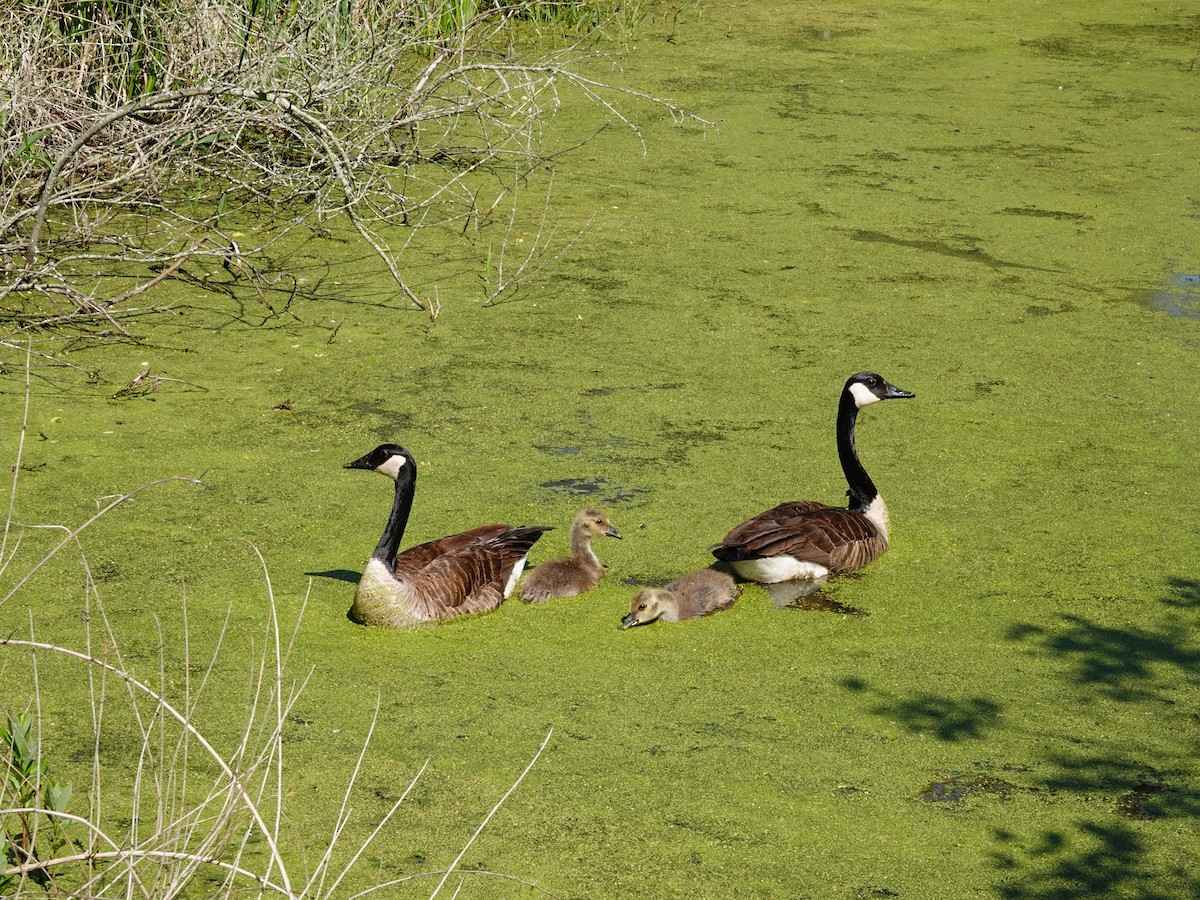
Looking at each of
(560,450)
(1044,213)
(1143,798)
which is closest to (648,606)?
(560,450)

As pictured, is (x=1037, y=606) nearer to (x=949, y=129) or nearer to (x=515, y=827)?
(x=515, y=827)

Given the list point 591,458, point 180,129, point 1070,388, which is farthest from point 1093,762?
point 180,129

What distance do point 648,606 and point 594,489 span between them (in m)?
1.03

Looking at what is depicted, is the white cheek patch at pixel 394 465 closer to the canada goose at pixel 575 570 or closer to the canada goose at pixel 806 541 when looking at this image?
the canada goose at pixel 575 570

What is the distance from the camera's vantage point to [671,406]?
6148mm

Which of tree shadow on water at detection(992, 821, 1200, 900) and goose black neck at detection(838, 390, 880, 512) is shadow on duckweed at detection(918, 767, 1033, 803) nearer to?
tree shadow on water at detection(992, 821, 1200, 900)

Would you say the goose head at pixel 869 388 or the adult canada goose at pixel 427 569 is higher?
the goose head at pixel 869 388

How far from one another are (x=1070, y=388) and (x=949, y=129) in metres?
4.31

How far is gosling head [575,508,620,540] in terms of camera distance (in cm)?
482

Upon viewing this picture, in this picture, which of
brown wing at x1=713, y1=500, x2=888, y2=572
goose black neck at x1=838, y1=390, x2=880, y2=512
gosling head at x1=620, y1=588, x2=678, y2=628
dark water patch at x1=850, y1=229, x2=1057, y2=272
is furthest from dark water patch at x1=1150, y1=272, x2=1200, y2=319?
gosling head at x1=620, y1=588, x2=678, y2=628

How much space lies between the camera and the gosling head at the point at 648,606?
446 cm

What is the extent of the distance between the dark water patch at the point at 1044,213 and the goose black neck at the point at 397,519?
16.9ft

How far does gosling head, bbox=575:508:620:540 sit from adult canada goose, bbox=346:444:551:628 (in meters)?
0.14

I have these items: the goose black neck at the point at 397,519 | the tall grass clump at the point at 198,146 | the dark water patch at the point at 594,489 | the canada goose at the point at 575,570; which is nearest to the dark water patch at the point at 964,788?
the canada goose at the point at 575,570
